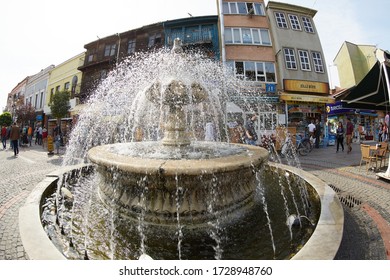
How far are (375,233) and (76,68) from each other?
30659mm

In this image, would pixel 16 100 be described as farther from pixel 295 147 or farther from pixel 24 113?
pixel 295 147

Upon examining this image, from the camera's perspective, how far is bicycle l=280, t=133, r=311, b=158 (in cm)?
900

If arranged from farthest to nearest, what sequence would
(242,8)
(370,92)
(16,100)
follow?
(16,100), (242,8), (370,92)

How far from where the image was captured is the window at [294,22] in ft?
53.8

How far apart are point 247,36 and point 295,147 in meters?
11.2

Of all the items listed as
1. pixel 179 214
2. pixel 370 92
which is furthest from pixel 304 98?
pixel 179 214

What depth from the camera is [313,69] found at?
16203 mm

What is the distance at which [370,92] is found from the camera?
586 cm

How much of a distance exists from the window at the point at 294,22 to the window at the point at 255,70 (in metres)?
4.09

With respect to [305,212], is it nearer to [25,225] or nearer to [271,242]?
[271,242]

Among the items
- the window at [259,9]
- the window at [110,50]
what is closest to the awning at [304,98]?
the window at [259,9]

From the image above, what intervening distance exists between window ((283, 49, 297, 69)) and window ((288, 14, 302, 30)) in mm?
2351

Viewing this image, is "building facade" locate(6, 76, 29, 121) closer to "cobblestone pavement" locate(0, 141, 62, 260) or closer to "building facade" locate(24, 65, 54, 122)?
"building facade" locate(24, 65, 54, 122)
